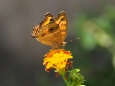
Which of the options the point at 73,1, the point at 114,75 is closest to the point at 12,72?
the point at 73,1

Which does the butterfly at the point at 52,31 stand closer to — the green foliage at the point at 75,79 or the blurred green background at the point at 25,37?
the green foliage at the point at 75,79

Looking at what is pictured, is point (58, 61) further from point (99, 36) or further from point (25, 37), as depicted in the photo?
point (25, 37)

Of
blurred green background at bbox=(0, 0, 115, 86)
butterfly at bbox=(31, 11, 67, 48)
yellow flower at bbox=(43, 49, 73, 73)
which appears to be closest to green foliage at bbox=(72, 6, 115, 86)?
blurred green background at bbox=(0, 0, 115, 86)

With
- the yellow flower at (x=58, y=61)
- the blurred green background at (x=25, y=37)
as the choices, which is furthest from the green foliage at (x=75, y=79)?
the blurred green background at (x=25, y=37)

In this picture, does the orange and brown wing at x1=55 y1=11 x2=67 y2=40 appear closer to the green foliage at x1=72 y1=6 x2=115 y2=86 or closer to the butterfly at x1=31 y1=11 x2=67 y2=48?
the butterfly at x1=31 y1=11 x2=67 y2=48

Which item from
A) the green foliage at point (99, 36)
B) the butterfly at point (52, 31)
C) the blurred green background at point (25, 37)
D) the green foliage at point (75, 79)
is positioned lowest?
the green foliage at point (75, 79)

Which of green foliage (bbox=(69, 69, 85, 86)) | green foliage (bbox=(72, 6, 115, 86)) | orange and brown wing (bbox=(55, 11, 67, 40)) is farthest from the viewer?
green foliage (bbox=(72, 6, 115, 86))

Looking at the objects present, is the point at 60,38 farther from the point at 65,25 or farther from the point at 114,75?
the point at 114,75

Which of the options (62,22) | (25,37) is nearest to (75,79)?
(62,22)
